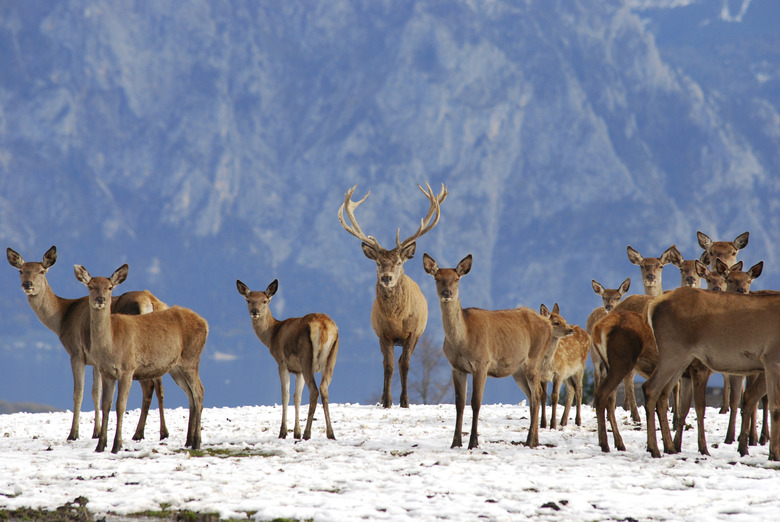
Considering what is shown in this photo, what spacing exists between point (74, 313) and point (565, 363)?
7.05m

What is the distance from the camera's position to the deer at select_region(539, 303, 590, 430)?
13.0m

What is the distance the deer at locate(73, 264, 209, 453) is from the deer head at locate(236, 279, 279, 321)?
31.9 inches

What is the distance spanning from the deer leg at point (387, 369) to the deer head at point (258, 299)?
464cm

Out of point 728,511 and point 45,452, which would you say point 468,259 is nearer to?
point 728,511

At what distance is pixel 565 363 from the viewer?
43.5ft

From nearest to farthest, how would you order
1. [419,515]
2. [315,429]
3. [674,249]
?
[419,515] < [315,429] < [674,249]

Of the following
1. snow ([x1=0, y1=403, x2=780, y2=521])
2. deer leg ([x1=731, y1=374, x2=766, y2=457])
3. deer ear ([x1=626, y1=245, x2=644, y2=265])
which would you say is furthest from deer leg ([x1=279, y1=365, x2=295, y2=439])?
deer ear ([x1=626, y1=245, x2=644, y2=265])

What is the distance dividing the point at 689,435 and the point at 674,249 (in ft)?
13.0

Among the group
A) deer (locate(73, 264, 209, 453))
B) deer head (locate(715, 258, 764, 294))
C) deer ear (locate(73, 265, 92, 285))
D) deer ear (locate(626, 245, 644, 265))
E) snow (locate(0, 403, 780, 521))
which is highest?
deer ear (locate(626, 245, 644, 265))

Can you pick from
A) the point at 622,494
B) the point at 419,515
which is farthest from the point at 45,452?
the point at 622,494

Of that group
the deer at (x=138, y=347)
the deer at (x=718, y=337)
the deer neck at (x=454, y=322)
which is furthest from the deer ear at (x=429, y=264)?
the deer at (x=138, y=347)

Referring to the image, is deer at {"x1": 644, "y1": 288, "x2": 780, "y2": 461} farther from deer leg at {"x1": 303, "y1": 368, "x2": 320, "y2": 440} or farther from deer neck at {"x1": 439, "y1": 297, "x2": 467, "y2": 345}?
deer leg at {"x1": 303, "y1": 368, "x2": 320, "y2": 440}

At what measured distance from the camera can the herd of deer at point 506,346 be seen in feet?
32.5

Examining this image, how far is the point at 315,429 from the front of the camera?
13.1m
